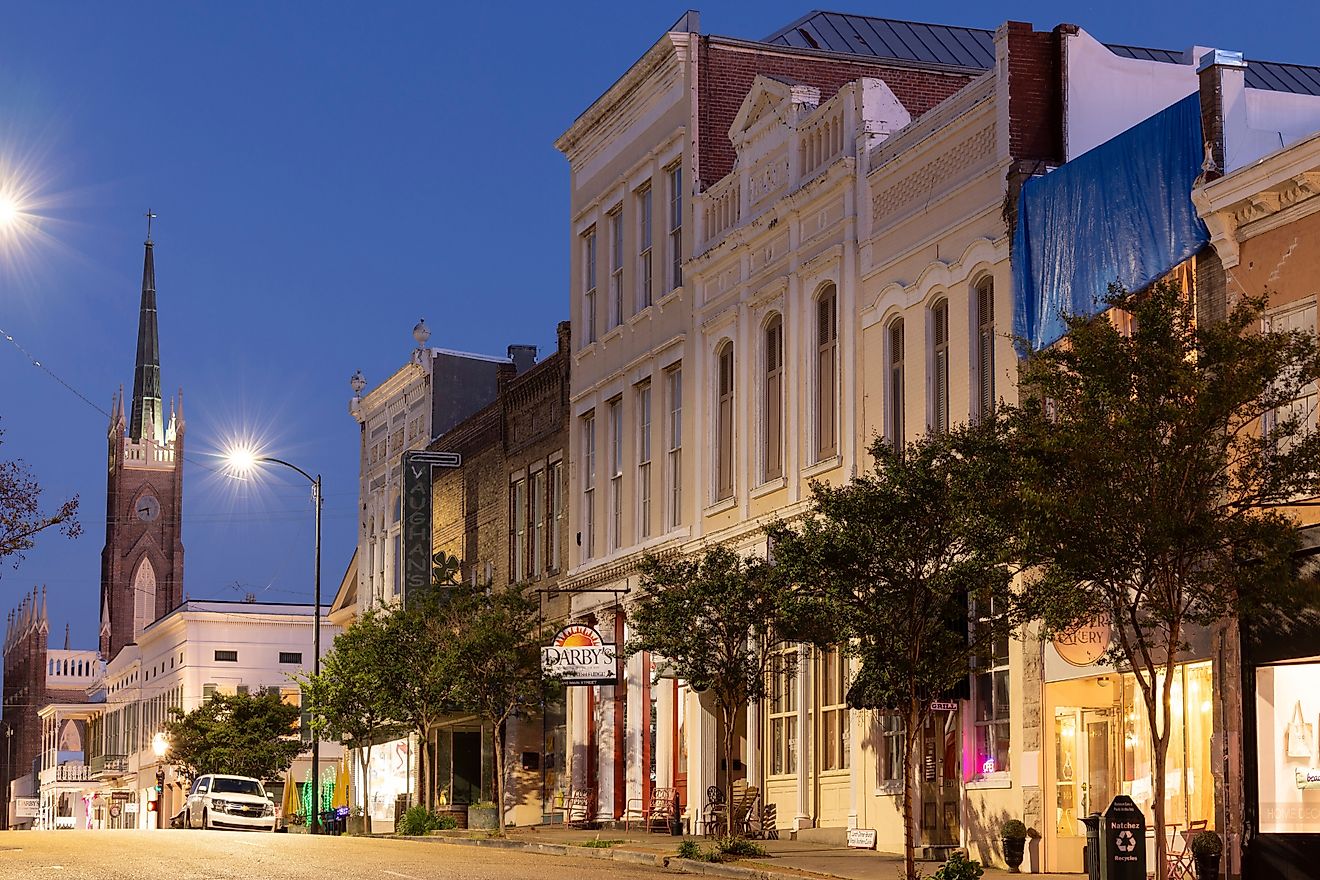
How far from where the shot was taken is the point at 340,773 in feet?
246

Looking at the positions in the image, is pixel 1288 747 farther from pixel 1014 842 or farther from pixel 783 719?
pixel 783 719

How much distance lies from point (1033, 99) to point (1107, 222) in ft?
11.0

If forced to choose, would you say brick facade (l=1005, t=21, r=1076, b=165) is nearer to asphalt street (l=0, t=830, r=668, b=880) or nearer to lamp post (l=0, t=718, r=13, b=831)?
asphalt street (l=0, t=830, r=668, b=880)

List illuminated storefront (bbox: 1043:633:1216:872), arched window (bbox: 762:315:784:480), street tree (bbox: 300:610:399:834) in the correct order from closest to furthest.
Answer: illuminated storefront (bbox: 1043:633:1216:872) → arched window (bbox: 762:315:784:480) → street tree (bbox: 300:610:399:834)

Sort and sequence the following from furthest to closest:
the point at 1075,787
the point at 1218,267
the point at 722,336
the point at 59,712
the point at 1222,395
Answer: the point at 59,712 < the point at 722,336 < the point at 1075,787 < the point at 1218,267 < the point at 1222,395

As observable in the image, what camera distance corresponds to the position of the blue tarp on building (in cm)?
2364

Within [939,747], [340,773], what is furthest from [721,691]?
[340,773]

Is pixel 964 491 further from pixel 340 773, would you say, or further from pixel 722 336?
pixel 340 773

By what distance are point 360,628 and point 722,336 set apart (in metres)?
13.4

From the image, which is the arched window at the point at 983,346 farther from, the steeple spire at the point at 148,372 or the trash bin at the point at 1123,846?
the steeple spire at the point at 148,372

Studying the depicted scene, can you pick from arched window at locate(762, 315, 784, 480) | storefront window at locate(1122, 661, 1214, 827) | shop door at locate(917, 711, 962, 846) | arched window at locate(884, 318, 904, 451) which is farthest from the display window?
arched window at locate(762, 315, 784, 480)

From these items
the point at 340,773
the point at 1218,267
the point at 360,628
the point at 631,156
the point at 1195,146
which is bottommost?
the point at 340,773

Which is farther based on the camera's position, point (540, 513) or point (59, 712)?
point (59, 712)

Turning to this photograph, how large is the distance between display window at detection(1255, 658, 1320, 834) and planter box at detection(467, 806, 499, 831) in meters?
22.3
